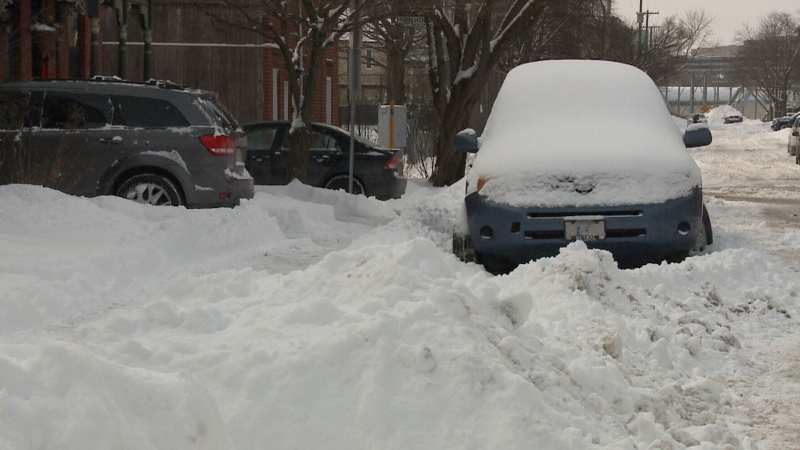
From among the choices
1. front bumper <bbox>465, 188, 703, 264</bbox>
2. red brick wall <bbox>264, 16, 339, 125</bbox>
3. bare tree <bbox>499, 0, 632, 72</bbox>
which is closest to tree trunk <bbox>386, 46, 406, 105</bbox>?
bare tree <bbox>499, 0, 632, 72</bbox>

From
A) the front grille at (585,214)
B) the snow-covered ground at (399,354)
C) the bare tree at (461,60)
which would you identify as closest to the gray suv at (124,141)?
the snow-covered ground at (399,354)

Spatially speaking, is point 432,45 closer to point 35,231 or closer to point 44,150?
point 44,150

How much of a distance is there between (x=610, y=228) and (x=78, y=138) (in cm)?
612

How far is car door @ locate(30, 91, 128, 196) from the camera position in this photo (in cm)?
1243

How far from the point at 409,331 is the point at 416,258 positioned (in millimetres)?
1197

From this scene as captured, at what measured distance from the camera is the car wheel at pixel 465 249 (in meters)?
9.83

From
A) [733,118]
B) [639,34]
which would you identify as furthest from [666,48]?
[733,118]

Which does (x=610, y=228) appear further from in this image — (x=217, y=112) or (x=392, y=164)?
(x=392, y=164)

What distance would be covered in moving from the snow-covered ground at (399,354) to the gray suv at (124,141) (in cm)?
312

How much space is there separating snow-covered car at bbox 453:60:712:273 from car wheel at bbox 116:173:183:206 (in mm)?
3906

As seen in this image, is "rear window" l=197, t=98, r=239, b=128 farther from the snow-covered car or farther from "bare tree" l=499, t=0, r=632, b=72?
"bare tree" l=499, t=0, r=632, b=72

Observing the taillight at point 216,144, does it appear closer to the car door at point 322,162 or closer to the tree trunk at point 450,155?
the car door at point 322,162

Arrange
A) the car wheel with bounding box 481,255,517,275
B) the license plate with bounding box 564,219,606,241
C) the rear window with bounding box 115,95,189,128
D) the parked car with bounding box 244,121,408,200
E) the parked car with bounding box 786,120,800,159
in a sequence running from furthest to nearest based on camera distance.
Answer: the parked car with bounding box 786,120,800,159 < the parked car with bounding box 244,121,408,200 < the rear window with bounding box 115,95,189,128 < the car wheel with bounding box 481,255,517,275 < the license plate with bounding box 564,219,606,241

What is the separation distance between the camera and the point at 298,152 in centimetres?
1722
